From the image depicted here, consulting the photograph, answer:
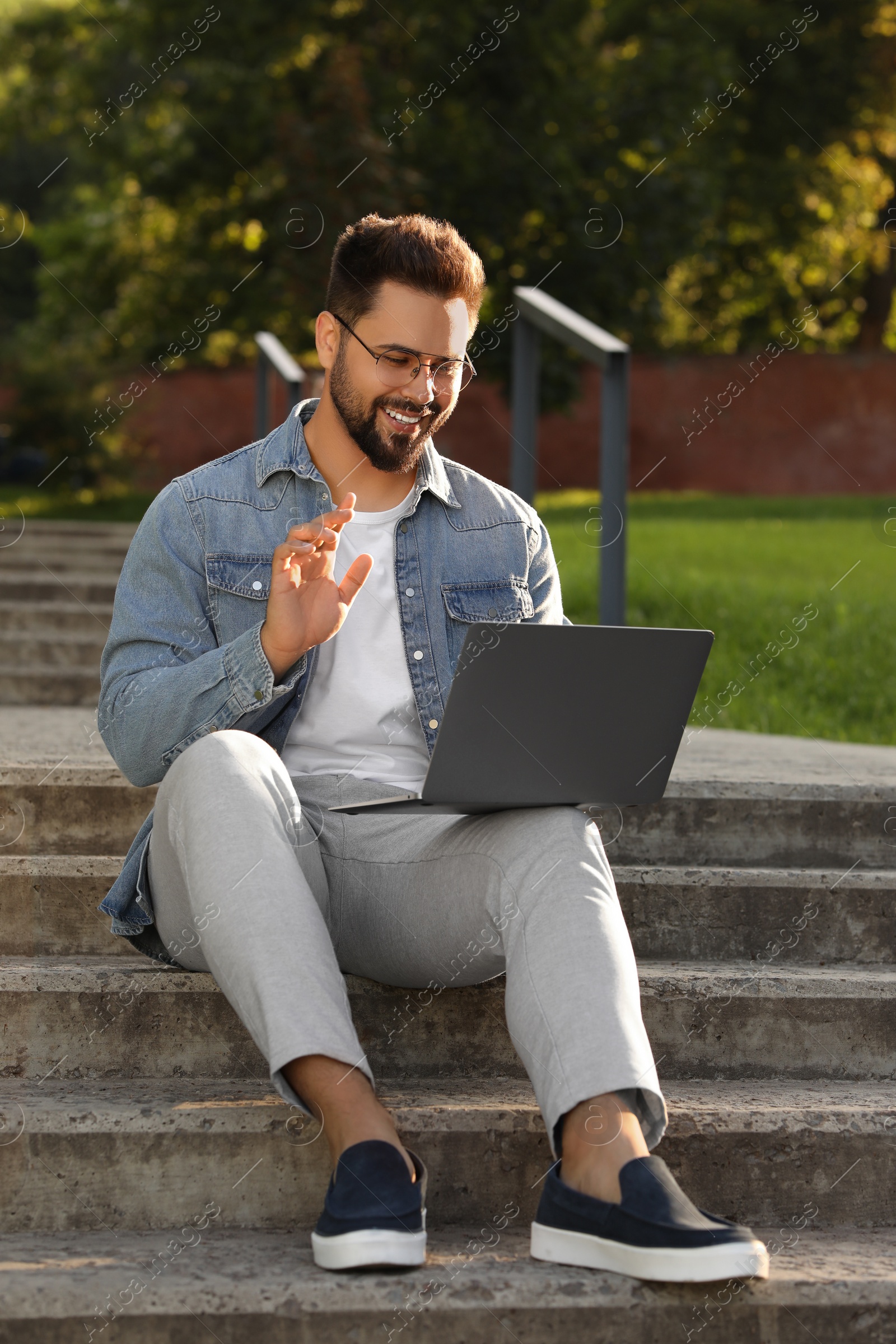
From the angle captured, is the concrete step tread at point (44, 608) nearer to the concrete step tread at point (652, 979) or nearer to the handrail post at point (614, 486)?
the handrail post at point (614, 486)

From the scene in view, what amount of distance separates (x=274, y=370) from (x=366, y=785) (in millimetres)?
3898

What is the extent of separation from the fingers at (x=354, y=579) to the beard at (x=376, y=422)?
346mm

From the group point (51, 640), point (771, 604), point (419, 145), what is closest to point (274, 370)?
point (51, 640)

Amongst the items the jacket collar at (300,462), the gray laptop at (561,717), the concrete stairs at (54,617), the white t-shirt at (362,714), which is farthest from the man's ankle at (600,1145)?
the concrete stairs at (54,617)

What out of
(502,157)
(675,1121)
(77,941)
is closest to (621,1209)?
(675,1121)

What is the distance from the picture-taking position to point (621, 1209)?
160 cm

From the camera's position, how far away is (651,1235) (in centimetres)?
158

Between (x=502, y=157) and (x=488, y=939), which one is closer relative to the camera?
(x=488, y=939)

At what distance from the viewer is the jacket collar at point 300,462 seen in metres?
2.31

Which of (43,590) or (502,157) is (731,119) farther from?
(43,590)

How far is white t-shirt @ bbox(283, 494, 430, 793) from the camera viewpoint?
2203 mm

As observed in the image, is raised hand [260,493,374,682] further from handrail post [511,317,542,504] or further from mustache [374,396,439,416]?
handrail post [511,317,542,504]

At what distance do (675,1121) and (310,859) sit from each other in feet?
2.08

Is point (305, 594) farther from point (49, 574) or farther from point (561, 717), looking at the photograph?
point (49, 574)
